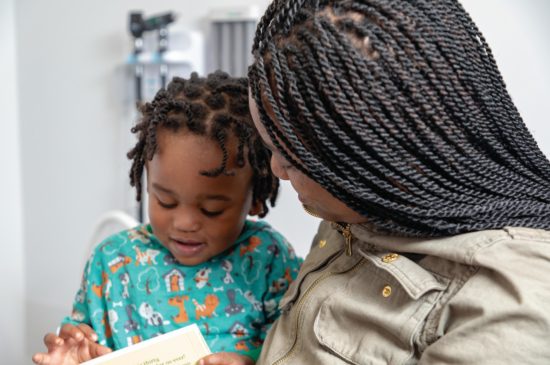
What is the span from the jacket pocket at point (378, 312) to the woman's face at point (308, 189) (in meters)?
0.06

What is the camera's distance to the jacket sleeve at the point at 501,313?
0.54 m

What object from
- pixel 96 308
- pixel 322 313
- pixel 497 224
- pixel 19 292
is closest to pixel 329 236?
pixel 322 313

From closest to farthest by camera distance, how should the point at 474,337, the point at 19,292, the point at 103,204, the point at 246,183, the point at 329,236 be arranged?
the point at 474,337
the point at 329,236
the point at 246,183
the point at 103,204
the point at 19,292

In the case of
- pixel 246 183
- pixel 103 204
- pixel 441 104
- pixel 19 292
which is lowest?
pixel 19 292

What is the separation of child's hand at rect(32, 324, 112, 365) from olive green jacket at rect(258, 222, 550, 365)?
1.18 ft

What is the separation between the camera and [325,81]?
2.02 feet

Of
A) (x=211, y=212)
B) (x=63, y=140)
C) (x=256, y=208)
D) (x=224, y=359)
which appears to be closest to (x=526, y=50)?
(x=256, y=208)

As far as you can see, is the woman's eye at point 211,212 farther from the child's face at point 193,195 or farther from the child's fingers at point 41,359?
the child's fingers at point 41,359

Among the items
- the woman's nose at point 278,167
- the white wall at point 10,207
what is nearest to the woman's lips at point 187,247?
the woman's nose at point 278,167

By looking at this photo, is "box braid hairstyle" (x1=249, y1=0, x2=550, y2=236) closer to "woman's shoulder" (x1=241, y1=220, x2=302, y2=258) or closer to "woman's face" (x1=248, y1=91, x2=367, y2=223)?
"woman's face" (x1=248, y1=91, x2=367, y2=223)

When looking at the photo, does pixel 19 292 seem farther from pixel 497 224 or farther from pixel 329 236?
pixel 497 224

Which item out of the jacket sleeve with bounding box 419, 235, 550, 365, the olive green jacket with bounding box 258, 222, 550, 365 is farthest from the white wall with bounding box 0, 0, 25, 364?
the jacket sleeve with bounding box 419, 235, 550, 365

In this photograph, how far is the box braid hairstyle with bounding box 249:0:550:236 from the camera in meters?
0.61

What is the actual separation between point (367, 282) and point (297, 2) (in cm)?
37
